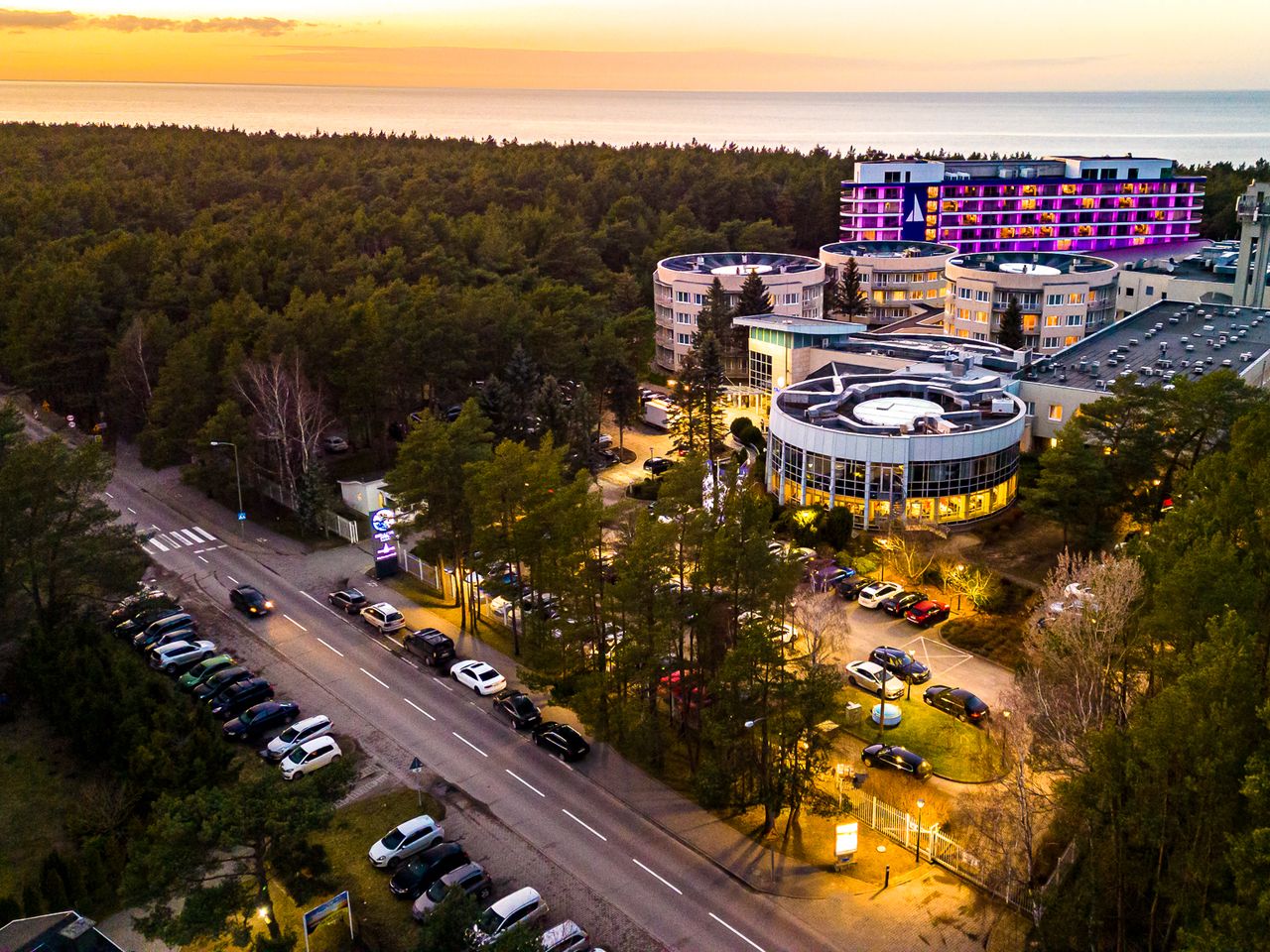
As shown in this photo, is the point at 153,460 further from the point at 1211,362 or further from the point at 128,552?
the point at 1211,362

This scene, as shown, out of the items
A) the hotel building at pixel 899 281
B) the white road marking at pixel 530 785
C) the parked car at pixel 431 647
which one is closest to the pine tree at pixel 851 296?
the hotel building at pixel 899 281

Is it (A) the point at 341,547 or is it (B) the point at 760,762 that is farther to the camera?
(A) the point at 341,547

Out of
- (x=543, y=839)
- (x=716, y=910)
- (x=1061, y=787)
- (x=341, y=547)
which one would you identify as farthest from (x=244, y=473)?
(x=1061, y=787)

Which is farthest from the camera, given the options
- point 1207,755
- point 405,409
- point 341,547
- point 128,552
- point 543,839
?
point 405,409

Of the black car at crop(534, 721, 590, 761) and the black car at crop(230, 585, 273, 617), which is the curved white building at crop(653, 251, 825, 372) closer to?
the black car at crop(230, 585, 273, 617)

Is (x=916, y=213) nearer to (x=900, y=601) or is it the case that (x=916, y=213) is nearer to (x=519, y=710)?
(x=900, y=601)

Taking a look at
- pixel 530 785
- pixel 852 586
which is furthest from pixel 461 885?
pixel 852 586

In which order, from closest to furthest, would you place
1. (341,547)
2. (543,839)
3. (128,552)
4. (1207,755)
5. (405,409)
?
1. (1207,755)
2. (543,839)
3. (128,552)
4. (341,547)
5. (405,409)
